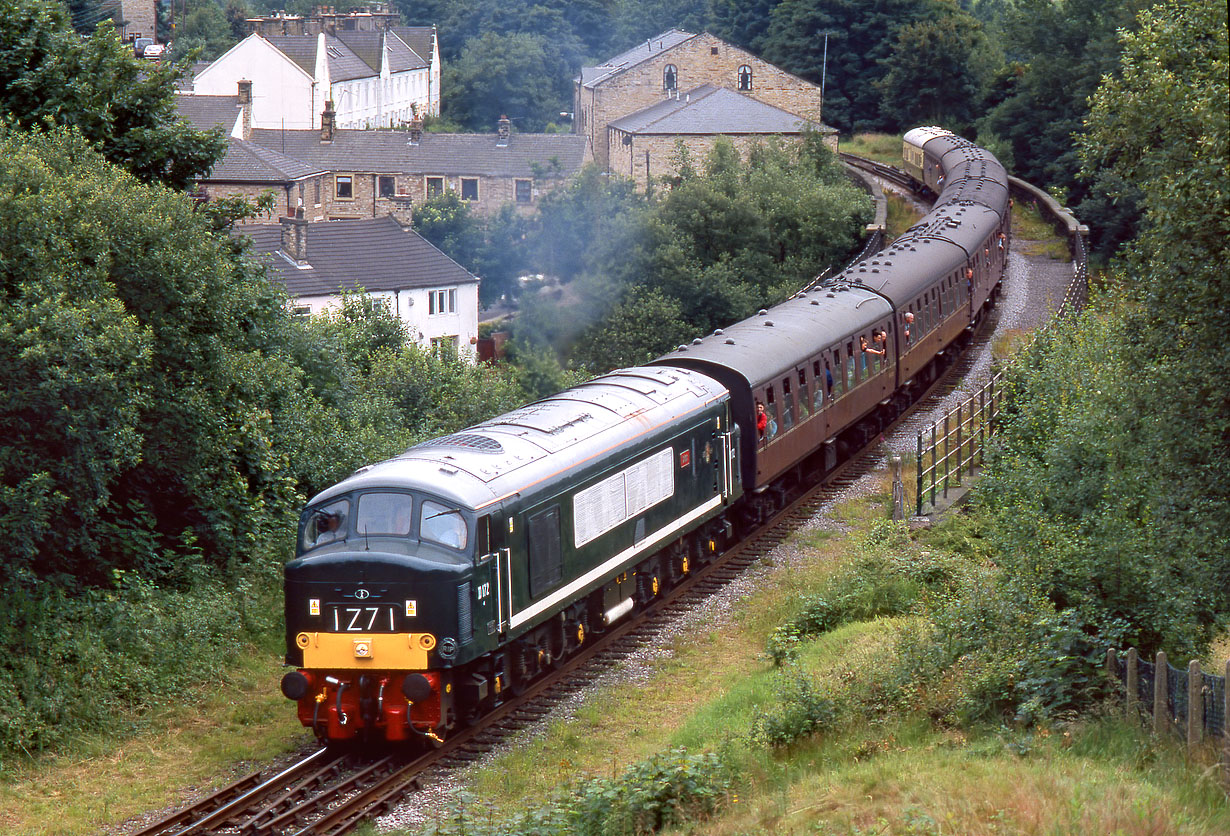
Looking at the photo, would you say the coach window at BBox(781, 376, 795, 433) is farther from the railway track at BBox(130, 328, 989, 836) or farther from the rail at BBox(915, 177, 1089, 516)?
the railway track at BBox(130, 328, 989, 836)

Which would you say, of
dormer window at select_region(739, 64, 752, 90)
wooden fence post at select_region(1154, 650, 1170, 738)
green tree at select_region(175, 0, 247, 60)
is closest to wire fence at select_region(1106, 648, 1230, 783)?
wooden fence post at select_region(1154, 650, 1170, 738)

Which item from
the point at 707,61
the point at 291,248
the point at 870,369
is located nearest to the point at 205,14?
the point at 707,61

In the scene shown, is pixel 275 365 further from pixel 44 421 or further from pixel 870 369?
pixel 870 369

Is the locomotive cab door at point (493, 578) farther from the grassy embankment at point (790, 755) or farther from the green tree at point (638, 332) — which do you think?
the green tree at point (638, 332)

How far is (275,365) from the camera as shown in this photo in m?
20.2

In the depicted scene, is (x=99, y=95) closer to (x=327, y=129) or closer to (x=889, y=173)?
(x=889, y=173)

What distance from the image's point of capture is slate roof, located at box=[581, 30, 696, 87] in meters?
73.9

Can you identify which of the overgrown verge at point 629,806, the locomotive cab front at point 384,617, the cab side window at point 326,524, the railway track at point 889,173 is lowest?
the overgrown verge at point 629,806

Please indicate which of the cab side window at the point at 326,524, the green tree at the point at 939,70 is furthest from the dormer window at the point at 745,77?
the cab side window at the point at 326,524

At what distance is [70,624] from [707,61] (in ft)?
199

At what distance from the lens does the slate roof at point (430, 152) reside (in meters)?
72.1

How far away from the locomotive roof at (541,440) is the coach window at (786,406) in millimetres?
1970

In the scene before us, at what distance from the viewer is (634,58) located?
7888 centimetres

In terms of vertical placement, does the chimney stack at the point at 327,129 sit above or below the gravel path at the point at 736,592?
above
